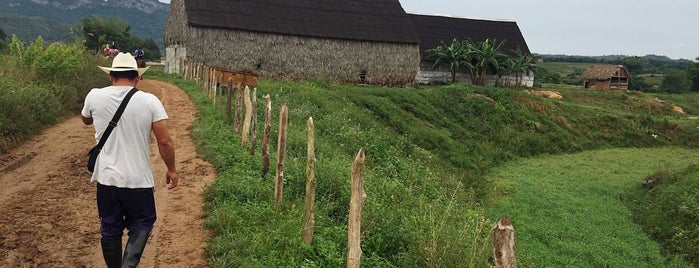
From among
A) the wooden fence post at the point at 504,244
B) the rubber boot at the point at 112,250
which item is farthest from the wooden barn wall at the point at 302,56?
the wooden fence post at the point at 504,244

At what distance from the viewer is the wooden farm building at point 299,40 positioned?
90.6ft

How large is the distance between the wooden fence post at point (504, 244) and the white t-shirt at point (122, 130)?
9.55ft

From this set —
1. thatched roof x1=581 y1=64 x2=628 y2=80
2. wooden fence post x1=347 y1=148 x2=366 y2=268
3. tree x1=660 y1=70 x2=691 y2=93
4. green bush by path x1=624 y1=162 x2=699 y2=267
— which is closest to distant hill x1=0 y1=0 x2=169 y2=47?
thatched roof x1=581 y1=64 x2=628 y2=80

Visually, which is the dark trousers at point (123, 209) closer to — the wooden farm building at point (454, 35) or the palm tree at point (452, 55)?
the palm tree at point (452, 55)

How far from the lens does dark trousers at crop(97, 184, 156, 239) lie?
14.7 feet

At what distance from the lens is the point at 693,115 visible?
37.6 meters

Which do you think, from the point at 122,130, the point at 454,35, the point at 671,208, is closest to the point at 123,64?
the point at 122,130

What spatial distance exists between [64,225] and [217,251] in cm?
219

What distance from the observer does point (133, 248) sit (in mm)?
4586

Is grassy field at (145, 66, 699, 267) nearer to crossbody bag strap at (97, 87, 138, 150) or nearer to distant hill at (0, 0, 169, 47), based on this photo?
crossbody bag strap at (97, 87, 138, 150)

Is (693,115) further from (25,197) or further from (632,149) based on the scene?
(25,197)

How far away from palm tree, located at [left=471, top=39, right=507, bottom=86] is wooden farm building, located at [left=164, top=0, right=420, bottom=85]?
16.3 feet

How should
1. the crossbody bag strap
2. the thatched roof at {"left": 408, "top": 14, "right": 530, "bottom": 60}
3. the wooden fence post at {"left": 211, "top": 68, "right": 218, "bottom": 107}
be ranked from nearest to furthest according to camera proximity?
the crossbody bag strap, the wooden fence post at {"left": 211, "top": 68, "right": 218, "bottom": 107}, the thatched roof at {"left": 408, "top": 14, "right": 530, "bottom": 60}

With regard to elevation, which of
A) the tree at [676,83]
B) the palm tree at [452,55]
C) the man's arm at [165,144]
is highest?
the palm tree at [452,55]
